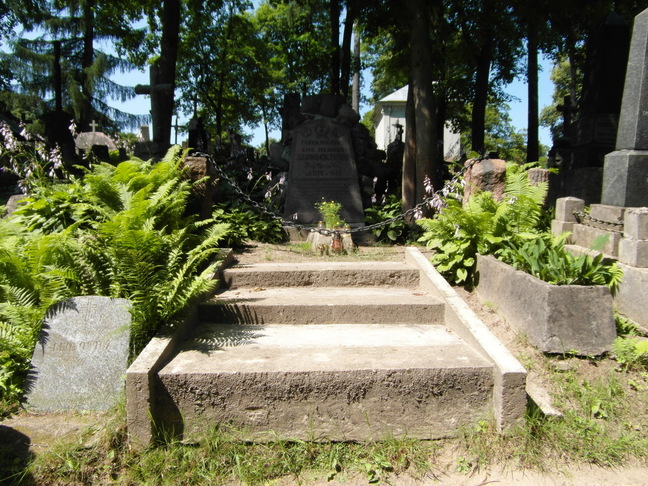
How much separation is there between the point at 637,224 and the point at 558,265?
1116 mm

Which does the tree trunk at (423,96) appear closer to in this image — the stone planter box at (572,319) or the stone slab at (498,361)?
the stone slab at (498,361)

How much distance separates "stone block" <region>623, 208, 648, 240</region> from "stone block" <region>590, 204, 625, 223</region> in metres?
0.43

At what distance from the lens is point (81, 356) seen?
3316mm

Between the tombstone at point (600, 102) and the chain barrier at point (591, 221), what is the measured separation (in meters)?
4.48

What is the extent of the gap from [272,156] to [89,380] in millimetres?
7488

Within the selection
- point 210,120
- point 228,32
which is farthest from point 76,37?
point 210,120

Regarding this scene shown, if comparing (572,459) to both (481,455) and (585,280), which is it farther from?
(585,280)

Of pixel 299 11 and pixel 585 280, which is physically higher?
pixel 299 11

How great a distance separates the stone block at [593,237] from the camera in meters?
4.66

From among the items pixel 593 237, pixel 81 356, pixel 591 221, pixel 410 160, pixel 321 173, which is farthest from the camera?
pixel 321 173

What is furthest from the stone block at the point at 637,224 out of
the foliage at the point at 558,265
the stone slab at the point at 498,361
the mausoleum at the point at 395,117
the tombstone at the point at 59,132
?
the mausoleum at the point at 395,117

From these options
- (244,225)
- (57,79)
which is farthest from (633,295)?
(57,79)

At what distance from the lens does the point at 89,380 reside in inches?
127

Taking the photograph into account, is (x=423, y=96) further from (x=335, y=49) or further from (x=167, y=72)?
(x=335, y=49)
